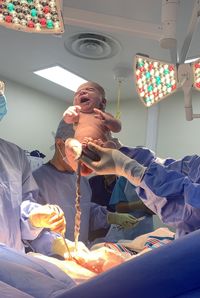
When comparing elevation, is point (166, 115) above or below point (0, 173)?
above

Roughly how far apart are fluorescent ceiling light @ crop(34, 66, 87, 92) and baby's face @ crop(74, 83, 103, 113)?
2.21 metres

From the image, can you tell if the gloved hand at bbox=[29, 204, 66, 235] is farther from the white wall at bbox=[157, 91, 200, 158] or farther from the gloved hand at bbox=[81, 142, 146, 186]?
the white wall at bbox=[157, 91, 200, 158]

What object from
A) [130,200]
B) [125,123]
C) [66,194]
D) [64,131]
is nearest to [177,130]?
[125,123]

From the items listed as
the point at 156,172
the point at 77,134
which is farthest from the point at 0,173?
the point at 156,172

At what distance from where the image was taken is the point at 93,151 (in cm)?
135

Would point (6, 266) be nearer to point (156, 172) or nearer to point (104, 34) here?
point (156, 172)

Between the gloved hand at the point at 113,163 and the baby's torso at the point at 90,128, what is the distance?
58 mm

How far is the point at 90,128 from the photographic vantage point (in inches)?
55.1

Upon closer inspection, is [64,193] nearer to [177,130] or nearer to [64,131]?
[64,131]

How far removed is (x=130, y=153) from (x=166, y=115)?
8.76 feet

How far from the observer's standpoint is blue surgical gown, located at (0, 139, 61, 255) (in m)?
1.83

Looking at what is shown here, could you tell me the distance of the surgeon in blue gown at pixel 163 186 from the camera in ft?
3.74

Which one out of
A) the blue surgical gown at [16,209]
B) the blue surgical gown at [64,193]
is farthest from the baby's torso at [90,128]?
the blue surgical gown at [64,193]

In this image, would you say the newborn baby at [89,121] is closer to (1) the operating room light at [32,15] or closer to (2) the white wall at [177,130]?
(1) the operating room light at [32,15]
